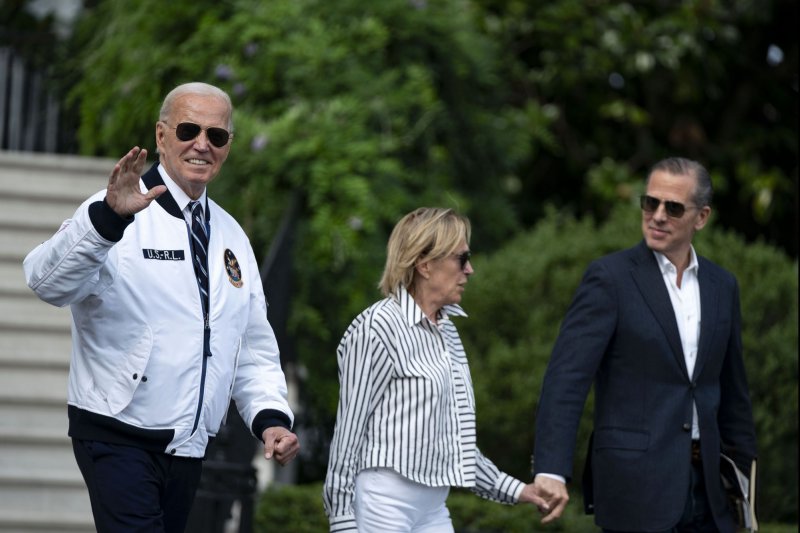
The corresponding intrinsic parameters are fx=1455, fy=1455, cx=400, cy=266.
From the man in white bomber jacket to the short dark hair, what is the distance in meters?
1.78

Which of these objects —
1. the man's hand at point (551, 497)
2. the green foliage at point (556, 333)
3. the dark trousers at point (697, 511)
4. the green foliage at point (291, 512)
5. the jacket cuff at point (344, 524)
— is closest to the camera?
the jacket cuff at point (344, 524)

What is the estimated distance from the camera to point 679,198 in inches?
201

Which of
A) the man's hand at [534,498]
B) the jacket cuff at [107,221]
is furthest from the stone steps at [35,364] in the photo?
the jacket cuff at [107,221]

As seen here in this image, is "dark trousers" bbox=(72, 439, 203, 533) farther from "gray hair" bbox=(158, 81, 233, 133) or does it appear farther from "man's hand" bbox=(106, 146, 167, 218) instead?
"gray hair" bbox=(158, 81, 233, 133)

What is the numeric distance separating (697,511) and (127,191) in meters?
2.45

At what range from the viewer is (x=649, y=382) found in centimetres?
500

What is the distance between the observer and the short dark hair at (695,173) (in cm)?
518

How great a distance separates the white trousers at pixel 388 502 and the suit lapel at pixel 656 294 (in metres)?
1.10

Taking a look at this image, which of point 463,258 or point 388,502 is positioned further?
point 463,258

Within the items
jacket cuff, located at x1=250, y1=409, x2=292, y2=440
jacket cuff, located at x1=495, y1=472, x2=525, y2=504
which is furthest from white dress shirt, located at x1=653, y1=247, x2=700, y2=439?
jacket cuff, located at x1=250, y1=409, x2=292, y2=440

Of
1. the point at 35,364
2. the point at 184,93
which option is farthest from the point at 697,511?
the point at 35,364

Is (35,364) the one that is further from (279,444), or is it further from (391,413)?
(279,444)

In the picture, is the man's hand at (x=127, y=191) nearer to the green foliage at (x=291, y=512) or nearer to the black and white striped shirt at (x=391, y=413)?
the black and white striped shirt at (x=391, y=413)

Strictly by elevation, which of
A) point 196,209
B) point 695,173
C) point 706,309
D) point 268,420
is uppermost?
point 695,173
